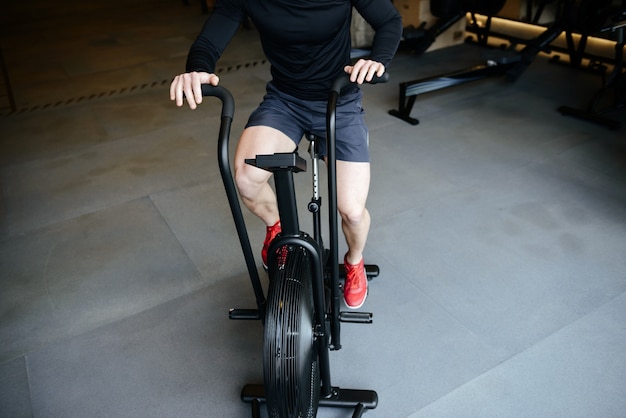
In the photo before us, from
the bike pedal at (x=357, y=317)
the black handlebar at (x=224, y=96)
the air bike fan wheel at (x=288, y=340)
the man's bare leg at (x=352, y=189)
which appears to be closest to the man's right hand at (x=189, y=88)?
the black handlebar at (x=224, y=96)

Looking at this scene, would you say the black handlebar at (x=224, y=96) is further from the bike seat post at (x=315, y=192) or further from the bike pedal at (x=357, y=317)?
the bike pedal at (x=357, y=317)

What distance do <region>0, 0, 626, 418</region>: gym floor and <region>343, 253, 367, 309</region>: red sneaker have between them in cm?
10

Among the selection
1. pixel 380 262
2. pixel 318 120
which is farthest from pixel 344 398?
pixel 318 120

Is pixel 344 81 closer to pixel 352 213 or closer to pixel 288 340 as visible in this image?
pixel 352 213

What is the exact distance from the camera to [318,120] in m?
1.85

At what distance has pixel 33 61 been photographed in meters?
5.92

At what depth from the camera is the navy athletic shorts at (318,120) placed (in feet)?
6.04

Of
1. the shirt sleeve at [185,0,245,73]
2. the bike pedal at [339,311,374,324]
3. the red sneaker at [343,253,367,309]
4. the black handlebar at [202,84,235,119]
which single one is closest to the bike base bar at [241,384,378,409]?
the bike pedal at [339,311,374,324]

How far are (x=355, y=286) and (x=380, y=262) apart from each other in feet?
1.13

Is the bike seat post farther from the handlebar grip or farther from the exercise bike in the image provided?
the handlebar grip

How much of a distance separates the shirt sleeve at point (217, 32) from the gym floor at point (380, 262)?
1.12 metres

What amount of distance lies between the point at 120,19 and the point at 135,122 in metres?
4.44

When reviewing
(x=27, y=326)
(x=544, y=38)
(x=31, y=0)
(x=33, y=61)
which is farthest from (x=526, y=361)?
(x=31, y=0)

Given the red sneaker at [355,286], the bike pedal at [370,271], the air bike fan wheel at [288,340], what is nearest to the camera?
the air bike fan wheel at [288,340]
